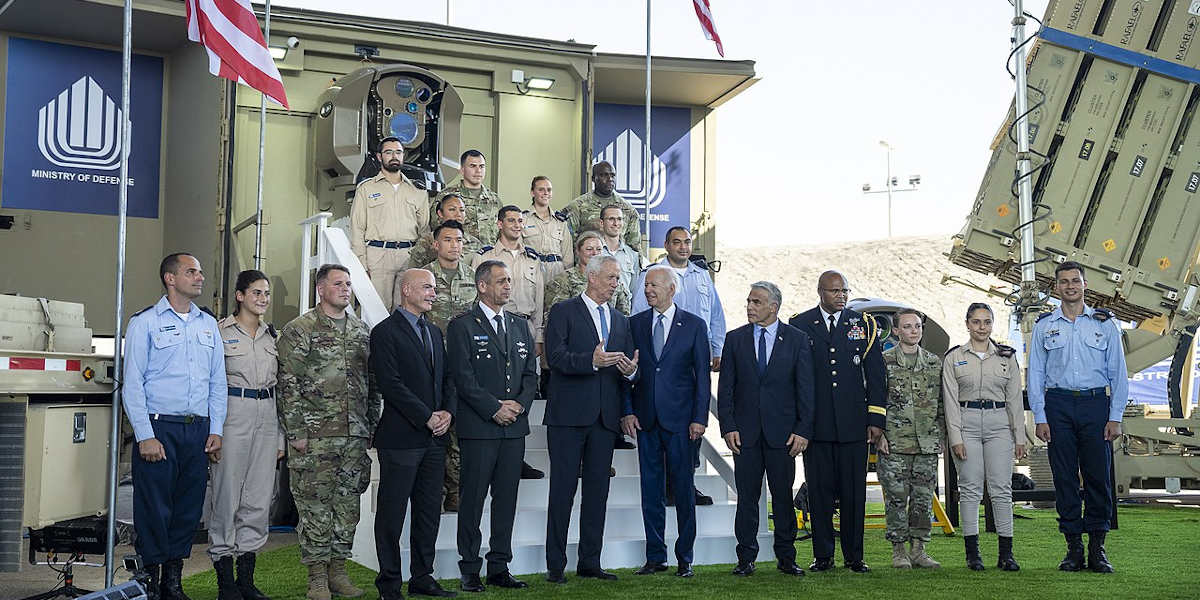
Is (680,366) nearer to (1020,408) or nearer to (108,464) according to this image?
(1020,408)

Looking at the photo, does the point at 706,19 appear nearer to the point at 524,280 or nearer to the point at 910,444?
the point at 524,280

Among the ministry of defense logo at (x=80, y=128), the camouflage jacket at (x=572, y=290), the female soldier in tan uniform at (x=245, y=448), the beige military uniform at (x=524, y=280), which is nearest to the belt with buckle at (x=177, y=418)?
the female soldier in tan uniform at (x=245, y=448)

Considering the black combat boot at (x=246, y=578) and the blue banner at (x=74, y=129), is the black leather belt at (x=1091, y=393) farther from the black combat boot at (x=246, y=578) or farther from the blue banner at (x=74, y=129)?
the blue banner at (x=74, y=129)

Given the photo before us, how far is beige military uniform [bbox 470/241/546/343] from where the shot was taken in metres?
7.52

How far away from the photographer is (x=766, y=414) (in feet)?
21.0

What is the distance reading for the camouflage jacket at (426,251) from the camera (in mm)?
7484

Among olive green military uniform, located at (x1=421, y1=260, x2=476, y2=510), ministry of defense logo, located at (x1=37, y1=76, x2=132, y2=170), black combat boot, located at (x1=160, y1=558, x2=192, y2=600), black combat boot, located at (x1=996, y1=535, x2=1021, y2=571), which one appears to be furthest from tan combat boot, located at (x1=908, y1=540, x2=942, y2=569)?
ministry of defense logo, located at (x1=37, y1=76, x2=132, y2=170)

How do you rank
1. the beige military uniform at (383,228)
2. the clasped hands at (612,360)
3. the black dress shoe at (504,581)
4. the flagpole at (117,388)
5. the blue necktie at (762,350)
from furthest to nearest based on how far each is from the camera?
the beige military uniform at (383,228) → the blue necktie at (762,350) → the clasped hands at (612,360) → the black dress shoe at (504,581) → the flagpole at (117,388)

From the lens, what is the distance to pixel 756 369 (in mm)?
6438

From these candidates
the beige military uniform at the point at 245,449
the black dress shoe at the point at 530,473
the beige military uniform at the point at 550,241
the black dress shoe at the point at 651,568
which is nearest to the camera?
the beige military uniform at the point at 245,449

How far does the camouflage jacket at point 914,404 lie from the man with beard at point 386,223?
3149mm

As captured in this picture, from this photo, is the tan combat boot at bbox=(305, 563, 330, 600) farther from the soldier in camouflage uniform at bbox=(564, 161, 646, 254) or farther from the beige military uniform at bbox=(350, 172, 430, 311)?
the soldier in camouflage uniform at bbox=(564, 161, 646, 254)

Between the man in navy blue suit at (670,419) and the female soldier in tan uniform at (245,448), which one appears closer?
the female soldier in tan uniform at (245,448)

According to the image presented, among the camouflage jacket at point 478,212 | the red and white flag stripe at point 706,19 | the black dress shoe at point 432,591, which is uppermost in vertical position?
the red and white flag stripe at point 706,19
